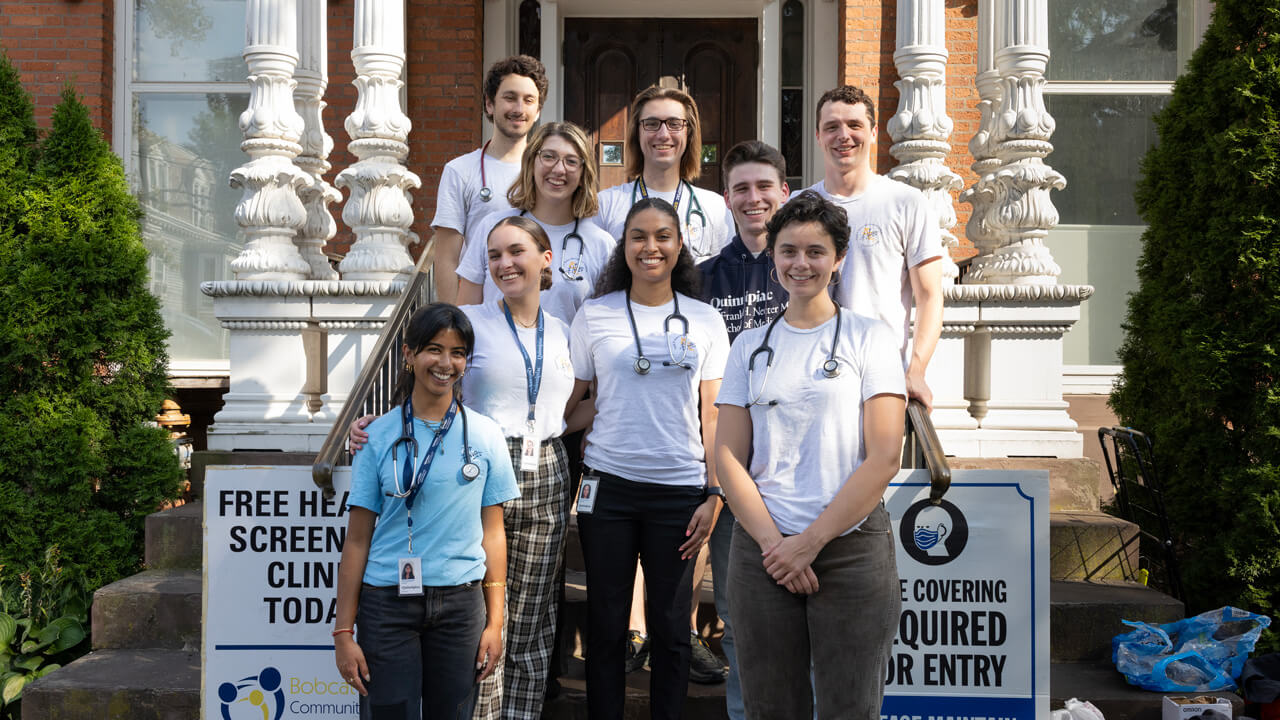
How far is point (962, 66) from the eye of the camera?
7.59 m

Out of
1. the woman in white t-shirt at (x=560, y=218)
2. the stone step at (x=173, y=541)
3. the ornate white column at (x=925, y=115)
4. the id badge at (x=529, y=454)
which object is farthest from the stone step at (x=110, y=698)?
the ornate white column at (x=925, y=115)

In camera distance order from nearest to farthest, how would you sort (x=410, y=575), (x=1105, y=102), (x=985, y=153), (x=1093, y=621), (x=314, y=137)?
1. (x=410, y=575)
2. (x=1093, y=621)
3. (x=985, y=153)
4. (x=314, y=137)
5. (x=1105, y=102)

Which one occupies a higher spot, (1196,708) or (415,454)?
(415,454)

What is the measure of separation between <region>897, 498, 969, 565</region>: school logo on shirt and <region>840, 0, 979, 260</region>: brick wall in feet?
14.2

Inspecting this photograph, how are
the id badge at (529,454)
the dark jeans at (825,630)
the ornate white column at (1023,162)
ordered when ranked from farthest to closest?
the ornate white column at (1023,162)
the id badge at (529,454)
the dark jeans at (825,630)

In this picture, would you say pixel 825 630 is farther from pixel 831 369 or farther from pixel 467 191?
pixel 467 191

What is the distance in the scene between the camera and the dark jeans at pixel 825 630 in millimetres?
2703

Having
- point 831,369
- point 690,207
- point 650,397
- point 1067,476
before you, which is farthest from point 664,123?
point 1067,476

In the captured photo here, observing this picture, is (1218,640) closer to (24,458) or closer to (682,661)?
(682,661)

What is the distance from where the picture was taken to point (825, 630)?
2.72m

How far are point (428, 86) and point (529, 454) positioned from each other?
16.7 feet

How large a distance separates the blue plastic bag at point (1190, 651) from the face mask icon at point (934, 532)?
1245 millimetres

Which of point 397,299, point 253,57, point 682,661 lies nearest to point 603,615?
point 682,661

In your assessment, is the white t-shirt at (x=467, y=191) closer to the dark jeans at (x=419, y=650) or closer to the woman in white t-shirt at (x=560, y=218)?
the woman in white t-shirt at (x=560, y=218)
